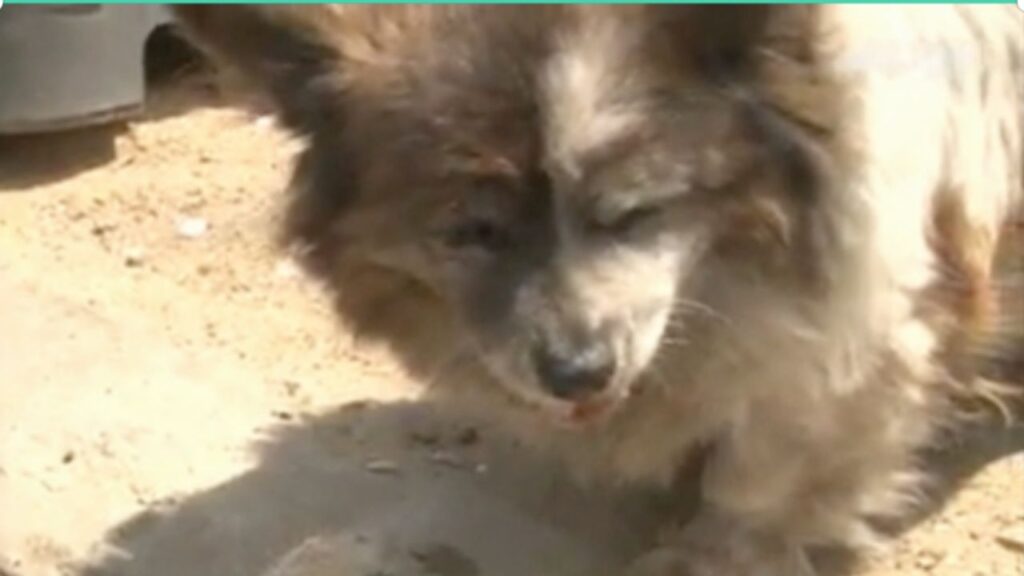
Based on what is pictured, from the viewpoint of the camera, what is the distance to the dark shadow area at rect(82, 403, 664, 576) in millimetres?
3150

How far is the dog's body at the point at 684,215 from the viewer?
2613 mm

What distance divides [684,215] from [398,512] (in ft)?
2.53

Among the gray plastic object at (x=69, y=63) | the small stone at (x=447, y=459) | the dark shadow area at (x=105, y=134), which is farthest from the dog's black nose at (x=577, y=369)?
the gray plastic object at (x=69, y=63)

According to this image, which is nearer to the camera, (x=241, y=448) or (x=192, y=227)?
(x=241, y=448)

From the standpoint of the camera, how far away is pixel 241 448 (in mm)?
3373

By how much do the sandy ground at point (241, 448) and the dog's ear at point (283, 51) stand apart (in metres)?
0.23

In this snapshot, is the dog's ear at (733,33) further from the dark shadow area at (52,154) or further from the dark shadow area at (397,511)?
the dark shadow area at (52,154)

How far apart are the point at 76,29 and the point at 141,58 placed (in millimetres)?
138

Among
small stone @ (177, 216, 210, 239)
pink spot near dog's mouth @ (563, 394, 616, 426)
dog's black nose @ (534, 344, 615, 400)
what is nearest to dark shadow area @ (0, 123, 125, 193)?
small stone @ (177, 216, 210, 239)

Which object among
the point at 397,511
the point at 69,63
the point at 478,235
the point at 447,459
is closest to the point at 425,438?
the point at 447,459

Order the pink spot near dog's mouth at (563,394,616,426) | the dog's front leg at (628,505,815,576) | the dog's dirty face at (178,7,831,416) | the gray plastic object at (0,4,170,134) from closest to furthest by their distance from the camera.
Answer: the dog's dirty face at (178,7,831,416) < the pink spot near dog's mouth at (563,394,616,426) < the dog's front leg at (628,505,815,576) < the gray plastic object at (0,4,170,134)

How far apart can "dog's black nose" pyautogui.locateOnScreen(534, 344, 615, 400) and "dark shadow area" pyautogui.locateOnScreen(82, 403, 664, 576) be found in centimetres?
52

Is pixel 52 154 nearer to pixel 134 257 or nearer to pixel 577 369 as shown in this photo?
pixel 134 257

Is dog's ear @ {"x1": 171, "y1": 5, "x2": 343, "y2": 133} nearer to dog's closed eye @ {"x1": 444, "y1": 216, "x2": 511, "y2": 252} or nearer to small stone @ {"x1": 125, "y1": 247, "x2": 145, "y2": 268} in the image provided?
dog's closed eye @ {"x1": 444, "y1": 216, "x2": 511, "y2": 252}
